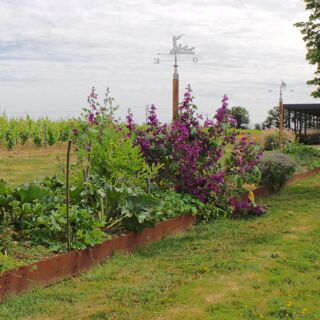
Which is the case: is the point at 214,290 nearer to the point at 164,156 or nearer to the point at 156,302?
the point at 156,302

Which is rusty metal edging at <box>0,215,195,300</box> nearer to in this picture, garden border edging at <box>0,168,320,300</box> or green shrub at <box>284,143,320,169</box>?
garden border edging at <box>0,168,320,300</box>

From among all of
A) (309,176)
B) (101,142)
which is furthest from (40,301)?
(309,176)

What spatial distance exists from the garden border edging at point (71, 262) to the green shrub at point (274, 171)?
14.5 feet

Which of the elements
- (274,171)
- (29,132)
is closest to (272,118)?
(29,132)

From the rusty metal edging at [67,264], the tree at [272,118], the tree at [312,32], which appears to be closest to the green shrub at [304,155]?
the tree at [312,32]

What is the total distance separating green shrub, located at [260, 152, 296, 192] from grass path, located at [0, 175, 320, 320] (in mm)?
3832

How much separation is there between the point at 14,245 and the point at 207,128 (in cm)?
426

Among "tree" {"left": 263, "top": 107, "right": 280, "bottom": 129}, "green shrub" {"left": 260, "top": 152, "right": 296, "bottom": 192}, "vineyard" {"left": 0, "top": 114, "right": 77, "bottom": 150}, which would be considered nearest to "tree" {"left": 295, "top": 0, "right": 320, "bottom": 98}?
"green shrub" {"left": 260, "top": 152, "right": 296, "bottom": 192}

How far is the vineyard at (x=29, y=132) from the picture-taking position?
907 inches

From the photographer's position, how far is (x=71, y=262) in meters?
5.06

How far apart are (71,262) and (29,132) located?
2066cm

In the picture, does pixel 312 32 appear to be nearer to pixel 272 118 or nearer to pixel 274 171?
pixel 274 171

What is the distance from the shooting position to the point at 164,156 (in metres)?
8.05

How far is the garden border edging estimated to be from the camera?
14.5 ft
